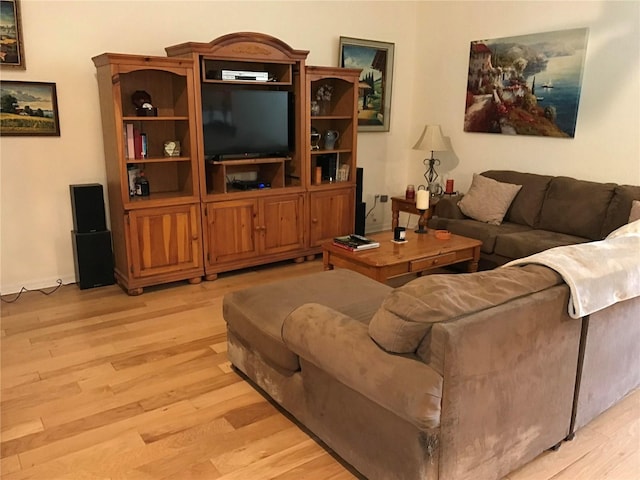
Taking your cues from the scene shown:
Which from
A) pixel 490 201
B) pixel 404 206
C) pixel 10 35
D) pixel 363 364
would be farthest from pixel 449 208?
pixel 10 35

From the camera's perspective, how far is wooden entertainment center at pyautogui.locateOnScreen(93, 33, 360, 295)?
3.95 m

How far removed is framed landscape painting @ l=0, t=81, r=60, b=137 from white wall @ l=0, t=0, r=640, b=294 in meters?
0.06

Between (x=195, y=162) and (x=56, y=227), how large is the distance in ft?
3.87

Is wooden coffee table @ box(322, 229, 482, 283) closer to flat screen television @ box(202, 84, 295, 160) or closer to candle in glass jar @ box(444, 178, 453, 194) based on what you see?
flat screen television @ box(202, 84, 295, 160)

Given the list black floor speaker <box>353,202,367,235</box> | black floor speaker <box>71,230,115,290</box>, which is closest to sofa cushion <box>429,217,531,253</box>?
black floor speaker <box>353,202,367,235</box>

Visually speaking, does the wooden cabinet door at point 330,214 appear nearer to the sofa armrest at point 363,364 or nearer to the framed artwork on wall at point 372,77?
the framed artwork on wall at point 372,77

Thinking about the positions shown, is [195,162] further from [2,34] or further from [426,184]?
[426,184]

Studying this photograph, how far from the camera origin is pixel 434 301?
1740 millimetres

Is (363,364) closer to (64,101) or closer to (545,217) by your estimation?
(545,217)

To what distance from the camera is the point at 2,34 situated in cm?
366

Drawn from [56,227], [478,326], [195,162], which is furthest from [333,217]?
[478,326]

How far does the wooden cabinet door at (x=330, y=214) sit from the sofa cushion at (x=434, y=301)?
3.00 metres

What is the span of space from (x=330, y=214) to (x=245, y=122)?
1.17 meters

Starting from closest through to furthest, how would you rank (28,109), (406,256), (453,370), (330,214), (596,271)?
(453,370) → (596,271) → (406,256) → (28,109) → (330,214)
